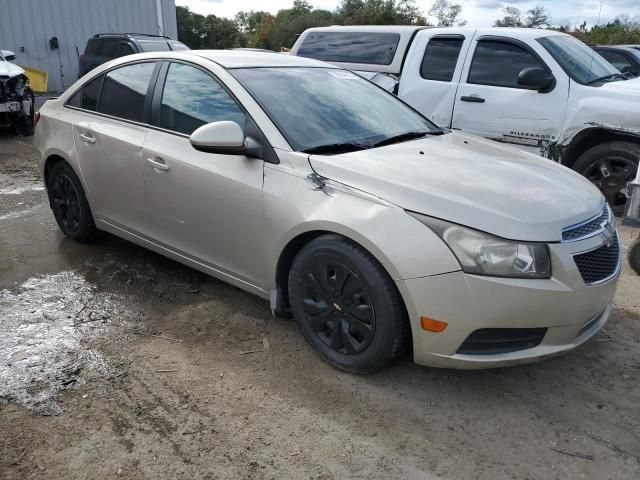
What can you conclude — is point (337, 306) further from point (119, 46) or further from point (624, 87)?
point (119, 46)

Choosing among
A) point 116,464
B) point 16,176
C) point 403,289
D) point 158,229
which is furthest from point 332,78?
point 16,176

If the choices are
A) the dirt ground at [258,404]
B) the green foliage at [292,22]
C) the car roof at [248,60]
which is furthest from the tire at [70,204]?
the green foliage at [292,22]

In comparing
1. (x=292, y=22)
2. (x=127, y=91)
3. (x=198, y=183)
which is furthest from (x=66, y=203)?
(x=292, y=22)

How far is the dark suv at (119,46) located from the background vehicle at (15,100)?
2.65m

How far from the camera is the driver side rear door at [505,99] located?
584 cm

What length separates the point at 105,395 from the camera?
2.84 m

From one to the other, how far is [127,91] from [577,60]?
469 cm

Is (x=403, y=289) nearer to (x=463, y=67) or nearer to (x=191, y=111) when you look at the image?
(x=191, y=111)

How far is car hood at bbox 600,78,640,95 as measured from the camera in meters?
5.61

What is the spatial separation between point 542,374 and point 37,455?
2.49m

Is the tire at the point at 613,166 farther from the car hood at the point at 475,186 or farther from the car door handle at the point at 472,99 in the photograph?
the car hood at the point at 475,186

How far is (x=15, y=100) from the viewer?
9578 millimetres

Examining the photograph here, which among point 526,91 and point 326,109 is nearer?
point 326,109

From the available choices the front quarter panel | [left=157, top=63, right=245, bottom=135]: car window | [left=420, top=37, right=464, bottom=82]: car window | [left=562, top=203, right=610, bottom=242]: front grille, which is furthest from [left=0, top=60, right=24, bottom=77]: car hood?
[left=562, top=203, right=610, bottom=242]: front grille
